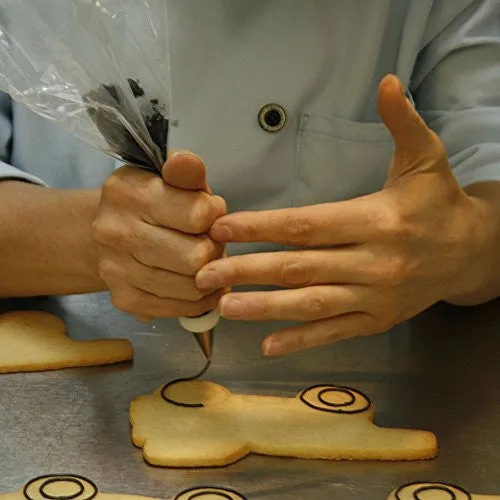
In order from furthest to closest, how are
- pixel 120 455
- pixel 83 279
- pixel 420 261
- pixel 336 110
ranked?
1. pixel 336 110
2. pixel 83 279
3. pixel 420 261
4. pixel 120 455

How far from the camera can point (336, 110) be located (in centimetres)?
99

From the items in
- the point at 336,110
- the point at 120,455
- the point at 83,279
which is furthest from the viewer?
the point at 336,110

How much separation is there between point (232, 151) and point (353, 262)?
275 millimetres

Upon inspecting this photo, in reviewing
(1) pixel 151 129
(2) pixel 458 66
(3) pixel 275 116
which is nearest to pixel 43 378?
(1) pixel 151 129

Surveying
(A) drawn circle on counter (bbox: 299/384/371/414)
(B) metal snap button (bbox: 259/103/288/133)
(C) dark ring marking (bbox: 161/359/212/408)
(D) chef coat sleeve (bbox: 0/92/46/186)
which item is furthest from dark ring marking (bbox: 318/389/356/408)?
(D) chef coat sleeve (bbox: 0/92/46/186)

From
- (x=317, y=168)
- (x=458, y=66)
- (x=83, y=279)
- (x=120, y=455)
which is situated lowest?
(x=120, y=455)

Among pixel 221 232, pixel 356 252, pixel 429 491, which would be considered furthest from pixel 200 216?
pixel 429 491

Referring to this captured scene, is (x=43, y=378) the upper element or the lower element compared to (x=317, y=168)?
lower

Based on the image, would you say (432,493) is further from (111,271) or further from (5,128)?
(5,128)

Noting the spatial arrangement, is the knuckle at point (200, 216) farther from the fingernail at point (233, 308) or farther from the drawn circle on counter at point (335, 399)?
the drawn circle on counter at point (335, 399)

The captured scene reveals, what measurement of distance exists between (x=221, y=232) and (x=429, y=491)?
25cm

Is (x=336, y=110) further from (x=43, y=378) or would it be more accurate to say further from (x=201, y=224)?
(x=43, y=378)

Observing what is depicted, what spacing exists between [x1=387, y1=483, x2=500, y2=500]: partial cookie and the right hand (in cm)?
23

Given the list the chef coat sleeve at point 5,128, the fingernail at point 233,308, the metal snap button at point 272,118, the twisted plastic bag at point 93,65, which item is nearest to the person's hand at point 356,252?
the fingernail at point 233,308
